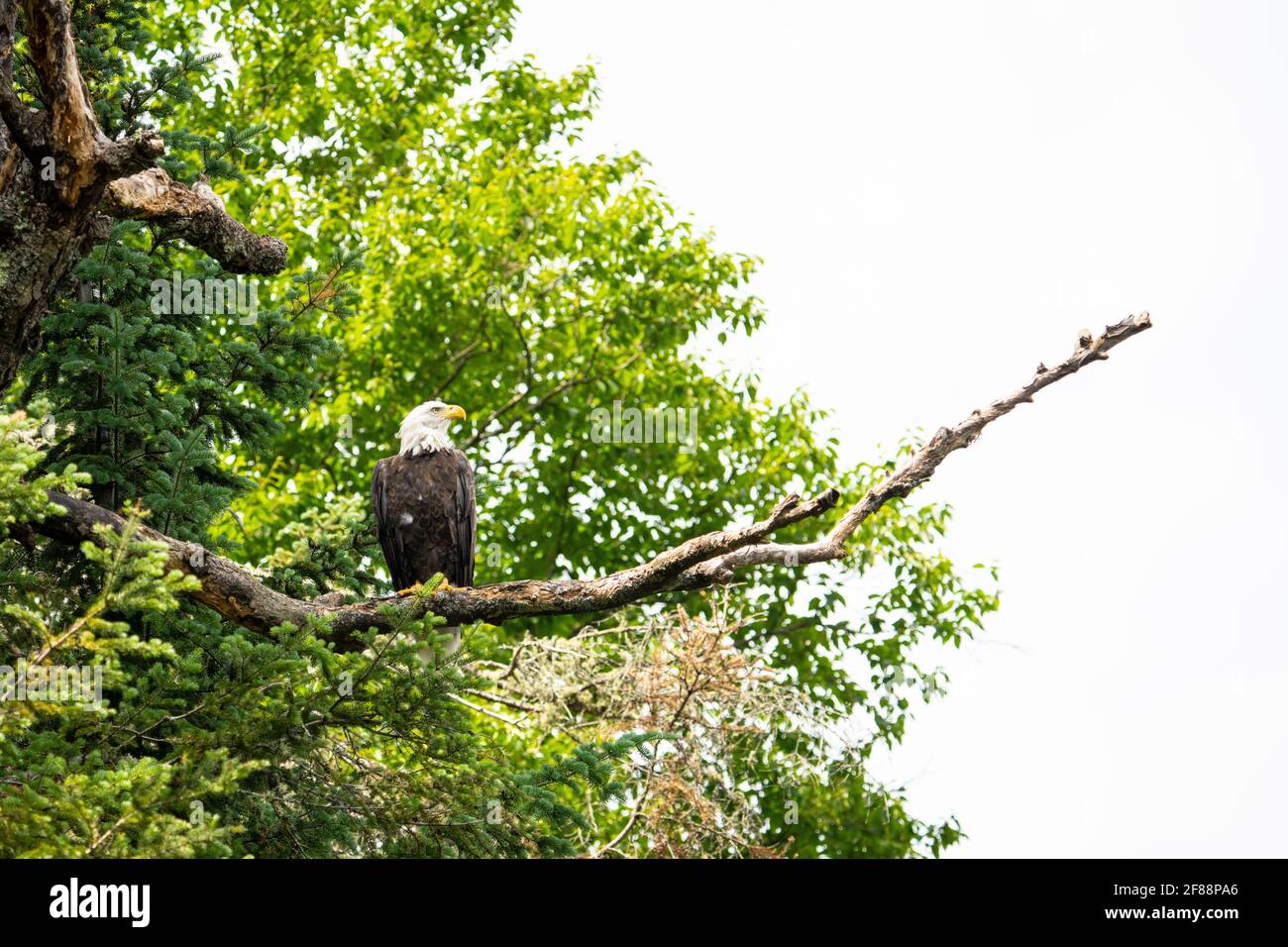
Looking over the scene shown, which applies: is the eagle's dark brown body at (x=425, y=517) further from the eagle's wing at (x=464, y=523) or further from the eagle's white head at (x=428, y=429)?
the eagle's white head at (x=428, y=429)

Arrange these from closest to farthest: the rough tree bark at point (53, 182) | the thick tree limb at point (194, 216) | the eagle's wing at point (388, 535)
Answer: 1. the rough tree bark at point (53, 182)
2. the thick tree limb at point (194, 216)
3. the eagle's wing at point (388, 535)

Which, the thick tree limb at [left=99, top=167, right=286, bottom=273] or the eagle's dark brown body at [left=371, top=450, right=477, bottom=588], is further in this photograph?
the eagle's dark brown body at [left=371, top=450, right=477, bottom=588]

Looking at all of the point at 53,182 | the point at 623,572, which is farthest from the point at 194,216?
the point at 623,572

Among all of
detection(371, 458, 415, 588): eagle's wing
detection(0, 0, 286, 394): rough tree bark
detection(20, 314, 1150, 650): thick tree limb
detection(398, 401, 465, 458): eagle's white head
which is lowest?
detection(20, 314, 1150, 650): thick tree limb

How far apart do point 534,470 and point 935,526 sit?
4886mm

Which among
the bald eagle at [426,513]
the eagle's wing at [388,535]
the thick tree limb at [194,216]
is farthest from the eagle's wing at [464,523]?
the thick tree limb at [194,216]

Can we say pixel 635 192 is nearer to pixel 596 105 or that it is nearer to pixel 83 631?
pixel 596 105

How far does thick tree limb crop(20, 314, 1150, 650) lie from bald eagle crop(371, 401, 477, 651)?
2246 mm

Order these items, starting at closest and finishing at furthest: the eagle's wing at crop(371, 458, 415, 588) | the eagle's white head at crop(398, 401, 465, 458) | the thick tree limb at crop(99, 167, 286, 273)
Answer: the thick tree limb at crop(99, 167, 286, 273) < the eagle's wing at crop(371, 458, 415, 588) < the eagle's white head at crop(398, 401, 465, 458)

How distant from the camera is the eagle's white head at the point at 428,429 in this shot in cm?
944

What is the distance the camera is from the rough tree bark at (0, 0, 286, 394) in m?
6.01

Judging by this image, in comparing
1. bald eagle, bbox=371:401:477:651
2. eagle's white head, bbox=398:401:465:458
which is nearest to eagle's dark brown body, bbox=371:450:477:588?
bald eagle, bbox=371:401:477:651

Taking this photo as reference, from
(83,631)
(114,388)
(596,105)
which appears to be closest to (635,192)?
(596,105)

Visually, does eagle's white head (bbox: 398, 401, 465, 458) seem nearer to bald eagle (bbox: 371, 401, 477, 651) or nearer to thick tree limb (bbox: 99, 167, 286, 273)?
bald eagle (bbox: 371, 401, 477, 651)
